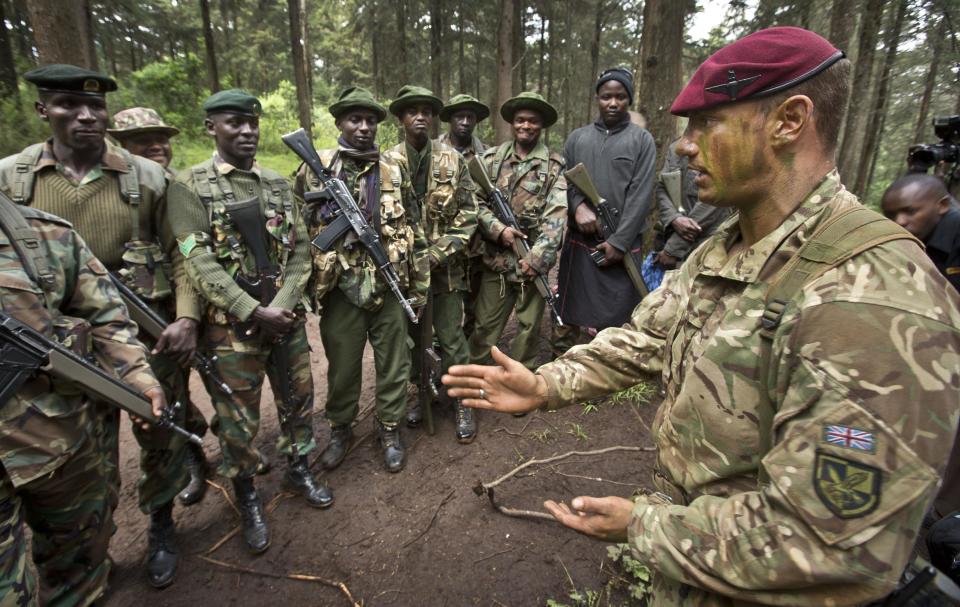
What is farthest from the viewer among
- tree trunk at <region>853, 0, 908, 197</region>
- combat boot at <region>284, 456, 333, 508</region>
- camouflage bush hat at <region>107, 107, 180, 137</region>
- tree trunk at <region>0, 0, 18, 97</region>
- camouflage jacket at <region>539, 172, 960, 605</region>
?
tree trunk at <region>853, 0, 908, 197</region>

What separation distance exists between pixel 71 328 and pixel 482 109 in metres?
3.71

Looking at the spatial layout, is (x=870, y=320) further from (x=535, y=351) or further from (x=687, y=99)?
(x=535, y=351)

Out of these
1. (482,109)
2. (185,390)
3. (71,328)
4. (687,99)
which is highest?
(482,109)

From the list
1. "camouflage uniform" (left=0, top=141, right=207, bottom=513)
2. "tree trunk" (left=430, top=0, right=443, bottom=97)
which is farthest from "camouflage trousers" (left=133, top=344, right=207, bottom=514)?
"tree trunk" (left=430, top=0, right=443, bottom=97)

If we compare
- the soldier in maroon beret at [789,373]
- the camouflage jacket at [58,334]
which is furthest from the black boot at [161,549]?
the soldier in maroon beret at [789,373]

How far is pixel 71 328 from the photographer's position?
195 cm

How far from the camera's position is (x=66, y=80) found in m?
2.41

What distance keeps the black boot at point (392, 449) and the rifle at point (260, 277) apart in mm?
774

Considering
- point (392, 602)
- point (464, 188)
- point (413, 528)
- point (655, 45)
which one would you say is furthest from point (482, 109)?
point (392, 602)

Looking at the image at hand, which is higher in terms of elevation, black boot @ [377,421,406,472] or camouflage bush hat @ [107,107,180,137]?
camouflage bush hat @ [107,107,180,137]

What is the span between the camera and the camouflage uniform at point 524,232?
4.13 metres

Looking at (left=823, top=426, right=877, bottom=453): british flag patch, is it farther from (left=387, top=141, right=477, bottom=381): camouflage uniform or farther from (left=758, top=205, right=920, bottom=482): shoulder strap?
(left=387, top=141, right=477, bottom=381): camouflage uniform

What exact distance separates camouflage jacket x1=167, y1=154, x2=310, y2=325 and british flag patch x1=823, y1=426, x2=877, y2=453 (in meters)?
2.73

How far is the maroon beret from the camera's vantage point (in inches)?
41.5
